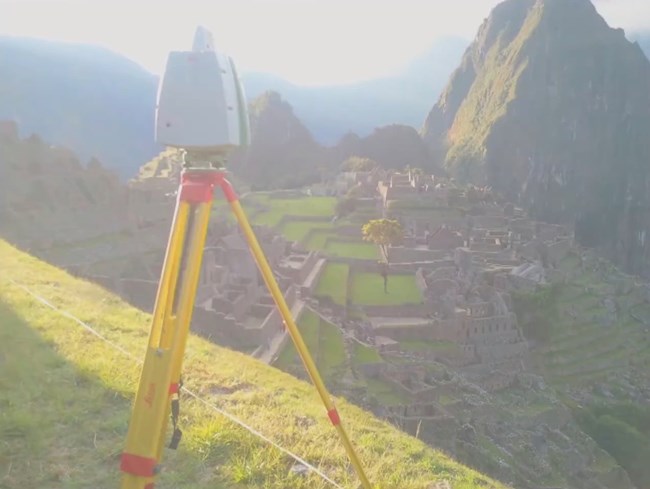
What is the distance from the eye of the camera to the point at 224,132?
2.23 meters

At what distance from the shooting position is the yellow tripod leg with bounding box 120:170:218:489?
215 centimetres

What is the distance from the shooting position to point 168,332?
226cm

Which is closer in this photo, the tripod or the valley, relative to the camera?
the tripod

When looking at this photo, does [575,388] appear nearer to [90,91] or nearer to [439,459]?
[439,459]

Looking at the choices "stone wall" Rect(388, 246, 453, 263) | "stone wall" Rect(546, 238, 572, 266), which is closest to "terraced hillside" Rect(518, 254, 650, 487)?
"stone wall" Rect(546, 238, 572, 266)

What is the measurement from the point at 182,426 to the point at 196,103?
1728 millimetres

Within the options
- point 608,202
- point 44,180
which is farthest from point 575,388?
point 608,202

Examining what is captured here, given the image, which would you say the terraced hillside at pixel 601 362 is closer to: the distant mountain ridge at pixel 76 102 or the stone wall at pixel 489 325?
the stone wall at pixel 489 325

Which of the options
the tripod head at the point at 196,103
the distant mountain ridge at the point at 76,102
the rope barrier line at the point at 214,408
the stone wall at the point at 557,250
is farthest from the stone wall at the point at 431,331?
the distant mountain ridge at the point at 76,102

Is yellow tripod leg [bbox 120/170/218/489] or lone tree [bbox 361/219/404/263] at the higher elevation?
yellow tripod leg [bbox 120/170/218/489]

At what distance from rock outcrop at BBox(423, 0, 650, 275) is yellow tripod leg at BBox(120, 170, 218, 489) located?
2880 inches

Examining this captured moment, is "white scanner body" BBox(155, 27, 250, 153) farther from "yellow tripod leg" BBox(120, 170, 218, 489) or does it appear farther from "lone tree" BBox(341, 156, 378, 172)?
"lone tree" BBox(341, 156, 378, 172)

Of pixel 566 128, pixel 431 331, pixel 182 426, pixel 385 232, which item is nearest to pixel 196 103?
pixel 182 426

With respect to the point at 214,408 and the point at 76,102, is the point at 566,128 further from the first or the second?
the point at 214,408
